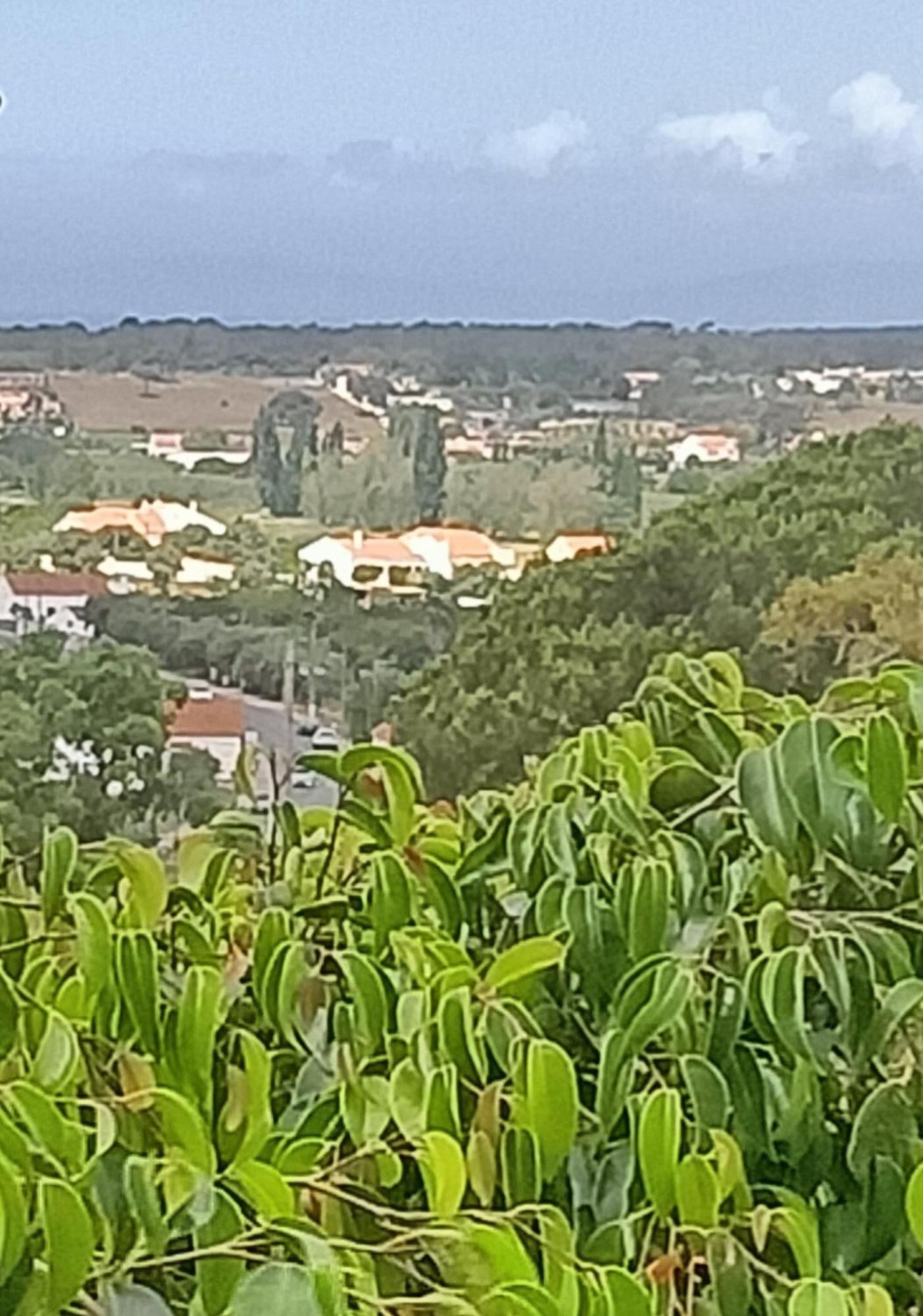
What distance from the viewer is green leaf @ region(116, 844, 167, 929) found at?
0.63m

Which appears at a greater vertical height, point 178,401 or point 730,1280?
point 178,401

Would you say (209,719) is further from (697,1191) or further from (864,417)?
(697,1191)

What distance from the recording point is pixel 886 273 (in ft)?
5.07

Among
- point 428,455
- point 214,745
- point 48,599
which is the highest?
point 428,455

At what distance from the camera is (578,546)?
59.9 inches

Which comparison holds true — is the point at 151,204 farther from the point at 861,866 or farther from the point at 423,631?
the point at 861,866

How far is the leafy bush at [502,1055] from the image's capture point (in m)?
0.45

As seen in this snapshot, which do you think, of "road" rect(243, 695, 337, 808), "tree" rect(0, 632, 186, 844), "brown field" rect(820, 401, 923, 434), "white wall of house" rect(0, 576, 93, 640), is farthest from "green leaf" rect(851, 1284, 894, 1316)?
"brown field" rect(820, 401, 923, 434)

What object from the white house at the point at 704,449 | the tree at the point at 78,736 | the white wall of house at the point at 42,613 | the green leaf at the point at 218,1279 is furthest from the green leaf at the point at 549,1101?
the white house at the point at 704,449

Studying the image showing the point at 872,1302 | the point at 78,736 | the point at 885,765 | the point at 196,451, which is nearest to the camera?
the point at 872,1302

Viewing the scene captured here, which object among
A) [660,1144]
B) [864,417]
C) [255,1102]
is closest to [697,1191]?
[660,1144]

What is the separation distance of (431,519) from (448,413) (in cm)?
9

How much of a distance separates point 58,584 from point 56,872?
2.64 feet

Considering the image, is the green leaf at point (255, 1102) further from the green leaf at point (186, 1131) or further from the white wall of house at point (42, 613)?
the white wall of house at point (42, 613)
